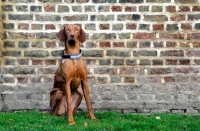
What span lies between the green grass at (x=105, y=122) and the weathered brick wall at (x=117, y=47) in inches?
25.9

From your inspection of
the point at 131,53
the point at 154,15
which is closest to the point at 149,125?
the point at 131,53

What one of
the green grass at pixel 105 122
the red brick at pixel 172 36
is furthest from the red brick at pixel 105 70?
the red brick at pixel 172 36

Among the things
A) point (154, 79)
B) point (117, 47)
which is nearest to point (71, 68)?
point (117, 47)

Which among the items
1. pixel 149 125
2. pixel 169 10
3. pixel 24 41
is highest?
pixel 169 10

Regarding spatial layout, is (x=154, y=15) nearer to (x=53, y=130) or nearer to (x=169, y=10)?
(x=169, y=10)

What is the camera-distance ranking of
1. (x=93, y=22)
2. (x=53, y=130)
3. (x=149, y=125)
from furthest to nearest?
(x=93, y=22) < (x=149, y=125) < (x=53, y=130)

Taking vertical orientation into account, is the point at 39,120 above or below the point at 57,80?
below

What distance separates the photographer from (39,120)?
6.62 meters

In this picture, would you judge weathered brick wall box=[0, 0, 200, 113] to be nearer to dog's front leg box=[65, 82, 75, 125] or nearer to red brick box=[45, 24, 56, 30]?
red brick box=[45, 24, 56, 30]

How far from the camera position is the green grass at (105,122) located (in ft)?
20.1

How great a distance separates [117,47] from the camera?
795cm

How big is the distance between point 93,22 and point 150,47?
1.14 m

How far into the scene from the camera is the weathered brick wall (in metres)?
7.94

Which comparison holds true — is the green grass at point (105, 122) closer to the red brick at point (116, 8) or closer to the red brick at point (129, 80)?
the red brick at point (129, 80)
